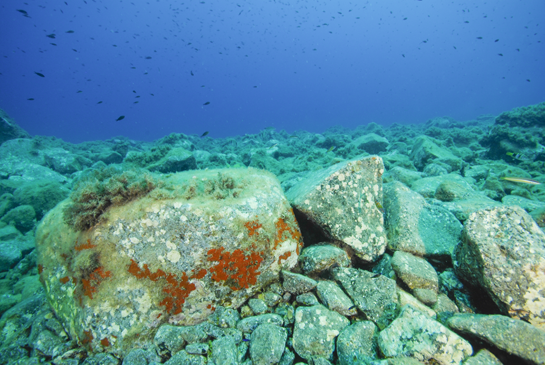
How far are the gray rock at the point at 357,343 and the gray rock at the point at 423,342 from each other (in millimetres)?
114

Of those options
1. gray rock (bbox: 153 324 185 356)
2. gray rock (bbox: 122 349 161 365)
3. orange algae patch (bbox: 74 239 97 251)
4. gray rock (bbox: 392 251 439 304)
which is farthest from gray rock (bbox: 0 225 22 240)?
gray rock (bbox: 392 251 439 304)

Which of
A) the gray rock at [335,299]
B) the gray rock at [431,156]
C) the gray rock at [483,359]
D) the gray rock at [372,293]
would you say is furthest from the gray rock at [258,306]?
the gray rock at [431,156]

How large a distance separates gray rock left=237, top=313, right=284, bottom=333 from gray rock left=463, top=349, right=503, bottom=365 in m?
1.87

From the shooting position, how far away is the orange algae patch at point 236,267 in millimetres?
2713

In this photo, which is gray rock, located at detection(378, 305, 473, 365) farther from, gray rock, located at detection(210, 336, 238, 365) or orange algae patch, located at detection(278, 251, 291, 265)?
gray rock, located at detection(210, 336, 238, 365)

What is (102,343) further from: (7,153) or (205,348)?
(7,153)

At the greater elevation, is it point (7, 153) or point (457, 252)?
point (457, 252)

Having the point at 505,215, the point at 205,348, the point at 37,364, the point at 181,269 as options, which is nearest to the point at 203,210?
the point at 181,269

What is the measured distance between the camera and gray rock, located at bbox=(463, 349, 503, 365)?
1.97 metres

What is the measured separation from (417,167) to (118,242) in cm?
1092

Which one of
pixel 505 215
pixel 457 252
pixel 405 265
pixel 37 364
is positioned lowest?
pixel 37 364

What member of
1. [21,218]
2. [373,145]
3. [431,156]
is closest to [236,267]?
[21,218]

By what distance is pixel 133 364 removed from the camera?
228cm

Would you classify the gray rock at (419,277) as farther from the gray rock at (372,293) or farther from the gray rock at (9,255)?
the gray rock at (9,255)
